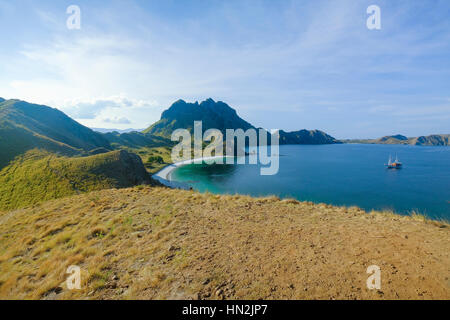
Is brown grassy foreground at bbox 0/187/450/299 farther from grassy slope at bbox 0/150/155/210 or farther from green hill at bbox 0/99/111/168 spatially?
green hill at bbox 0/99/111/168

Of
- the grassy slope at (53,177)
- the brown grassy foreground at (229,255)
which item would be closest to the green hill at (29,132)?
the grassy slope at (53,177)

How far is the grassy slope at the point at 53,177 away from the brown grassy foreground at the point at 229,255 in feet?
69.4

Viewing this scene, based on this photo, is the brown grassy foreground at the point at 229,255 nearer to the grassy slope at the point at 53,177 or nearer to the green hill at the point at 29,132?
the grassy slope at the point at 53,177

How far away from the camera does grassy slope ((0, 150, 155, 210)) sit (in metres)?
29.3

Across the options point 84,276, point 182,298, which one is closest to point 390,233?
point 182,298

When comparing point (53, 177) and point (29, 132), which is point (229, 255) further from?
point (29, 132)

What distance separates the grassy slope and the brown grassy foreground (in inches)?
833

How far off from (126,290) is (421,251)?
1079 cm

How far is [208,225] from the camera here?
10.7m

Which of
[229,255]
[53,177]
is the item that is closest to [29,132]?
[53,177]

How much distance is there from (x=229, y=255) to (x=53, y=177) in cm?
4113

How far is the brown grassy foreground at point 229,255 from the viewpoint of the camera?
18.6 feet

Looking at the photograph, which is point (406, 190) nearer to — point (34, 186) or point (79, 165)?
point (79, 165)

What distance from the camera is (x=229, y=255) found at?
747 cm
